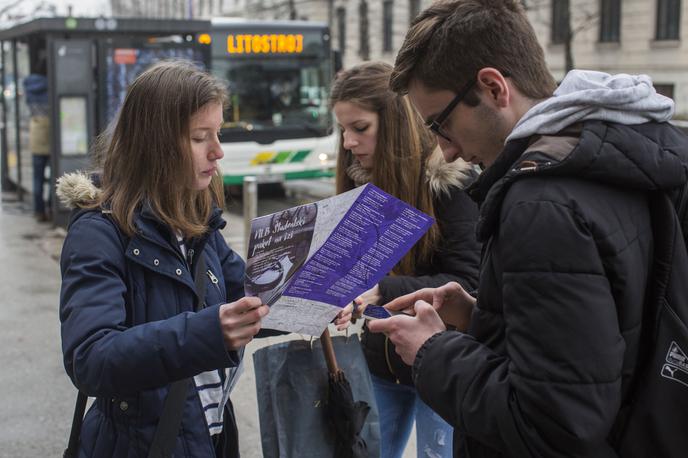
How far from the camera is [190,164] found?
2.21 meters

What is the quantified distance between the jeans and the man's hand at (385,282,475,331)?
10534mm

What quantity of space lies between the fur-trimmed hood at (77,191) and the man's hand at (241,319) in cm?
51

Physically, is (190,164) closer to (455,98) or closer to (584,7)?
(455,98)

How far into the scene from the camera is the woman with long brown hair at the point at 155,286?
187 centimetres

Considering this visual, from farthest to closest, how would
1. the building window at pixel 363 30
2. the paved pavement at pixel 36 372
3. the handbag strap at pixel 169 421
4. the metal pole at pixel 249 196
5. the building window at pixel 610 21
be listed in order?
the building window at pixel 363 30
the building window at pixel 610 21
the metal pole at pixel 249 196
the paved pavement at pixel 36 372
the handbag strap at pixel 169 421

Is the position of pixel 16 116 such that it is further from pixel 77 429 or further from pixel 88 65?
pixel 77 429

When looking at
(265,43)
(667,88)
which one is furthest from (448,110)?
(667,88)

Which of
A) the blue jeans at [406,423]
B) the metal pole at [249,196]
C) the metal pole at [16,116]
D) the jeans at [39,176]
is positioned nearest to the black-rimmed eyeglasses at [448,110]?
the blue jeans at [406,423]

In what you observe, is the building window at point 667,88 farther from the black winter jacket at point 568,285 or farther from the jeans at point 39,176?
the black winter jacket at point 568,285

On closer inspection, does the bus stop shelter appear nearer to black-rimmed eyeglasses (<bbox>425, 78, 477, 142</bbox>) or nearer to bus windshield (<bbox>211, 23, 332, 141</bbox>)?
bus windshield (<bbox>211, 23, 332, 141</bbox>)

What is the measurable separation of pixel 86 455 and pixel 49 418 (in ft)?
9.70

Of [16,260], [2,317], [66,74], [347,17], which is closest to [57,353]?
[2,317]

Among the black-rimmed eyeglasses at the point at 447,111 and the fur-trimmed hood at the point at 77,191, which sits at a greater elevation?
the black-rimmed eyeglasses at the point at 447,111

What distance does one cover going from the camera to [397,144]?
9.73 feet
